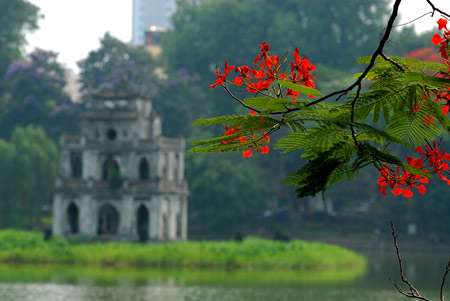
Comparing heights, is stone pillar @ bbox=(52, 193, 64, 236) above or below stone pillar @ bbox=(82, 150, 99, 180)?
below

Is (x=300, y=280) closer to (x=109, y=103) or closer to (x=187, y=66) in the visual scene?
(x=109, y=103)

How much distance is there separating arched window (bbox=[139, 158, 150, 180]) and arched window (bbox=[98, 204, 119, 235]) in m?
1.90

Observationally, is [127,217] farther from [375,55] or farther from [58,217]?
[375,55]

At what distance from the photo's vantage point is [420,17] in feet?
19.0

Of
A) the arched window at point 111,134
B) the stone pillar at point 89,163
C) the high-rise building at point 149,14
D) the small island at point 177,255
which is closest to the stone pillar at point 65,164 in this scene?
the stone pillar at point 89,163

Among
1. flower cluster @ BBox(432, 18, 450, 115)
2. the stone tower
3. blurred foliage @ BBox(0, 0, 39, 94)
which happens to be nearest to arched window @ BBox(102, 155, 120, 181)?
the stone tower

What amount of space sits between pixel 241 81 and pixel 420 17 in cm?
134

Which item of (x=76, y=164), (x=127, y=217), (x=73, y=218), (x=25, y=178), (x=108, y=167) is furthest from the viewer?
(x=25, y=178)

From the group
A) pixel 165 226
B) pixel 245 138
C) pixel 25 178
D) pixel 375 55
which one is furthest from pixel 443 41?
pixel 25 178

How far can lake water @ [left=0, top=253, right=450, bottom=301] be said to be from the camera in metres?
35.5

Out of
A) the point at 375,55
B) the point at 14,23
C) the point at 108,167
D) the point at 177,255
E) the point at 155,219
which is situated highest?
the point at 14,23

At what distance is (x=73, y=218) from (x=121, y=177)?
2946 millimetres

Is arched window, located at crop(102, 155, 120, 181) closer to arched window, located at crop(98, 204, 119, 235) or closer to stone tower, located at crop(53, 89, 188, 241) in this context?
stone tower, located at crop(53, 89, 188, 241)

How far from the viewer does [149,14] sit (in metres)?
184
